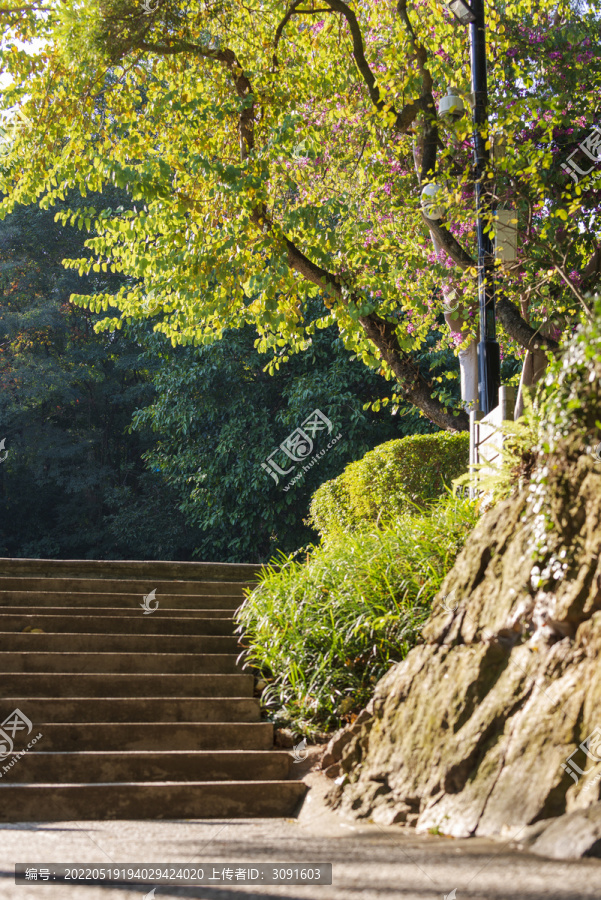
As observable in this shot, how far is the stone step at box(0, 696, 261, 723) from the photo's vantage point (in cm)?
504

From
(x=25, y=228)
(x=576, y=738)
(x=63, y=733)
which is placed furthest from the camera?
(x=25, y=228)

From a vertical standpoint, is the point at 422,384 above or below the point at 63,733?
above

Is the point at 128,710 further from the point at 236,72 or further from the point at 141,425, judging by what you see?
the point at 141,425

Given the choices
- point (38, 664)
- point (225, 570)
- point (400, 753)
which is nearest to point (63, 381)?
point (225, 570)

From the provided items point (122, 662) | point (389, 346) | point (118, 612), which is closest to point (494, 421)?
point (389, 346)

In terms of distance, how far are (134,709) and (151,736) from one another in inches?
13.1

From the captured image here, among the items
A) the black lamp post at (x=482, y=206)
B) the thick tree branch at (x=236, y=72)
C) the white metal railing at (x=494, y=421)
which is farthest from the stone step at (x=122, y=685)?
the thick tree branch at (x=236, y=72)

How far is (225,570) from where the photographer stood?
8.34 meters

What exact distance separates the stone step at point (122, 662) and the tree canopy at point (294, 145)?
13.1 ft

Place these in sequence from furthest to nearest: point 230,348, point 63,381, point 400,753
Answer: point 63,381
point 230,348
point 400,753

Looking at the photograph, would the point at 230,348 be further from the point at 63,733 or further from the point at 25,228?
the point at 63,733

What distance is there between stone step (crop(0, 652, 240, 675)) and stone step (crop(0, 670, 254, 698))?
0.14m

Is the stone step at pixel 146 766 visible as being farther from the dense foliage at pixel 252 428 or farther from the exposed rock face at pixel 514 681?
the dense foliage at pixel 252 428

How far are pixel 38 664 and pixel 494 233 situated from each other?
5246 mm
